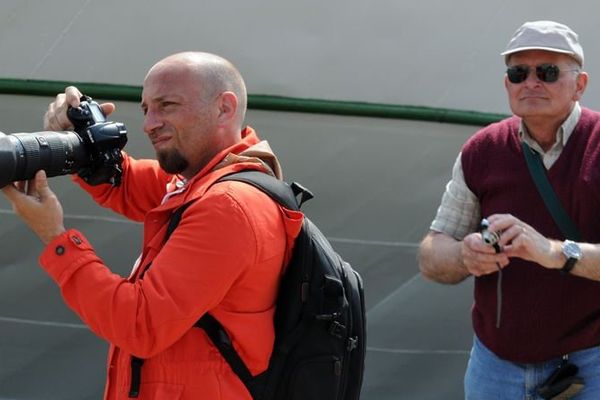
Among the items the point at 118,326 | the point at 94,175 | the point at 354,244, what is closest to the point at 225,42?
the point at 354,244

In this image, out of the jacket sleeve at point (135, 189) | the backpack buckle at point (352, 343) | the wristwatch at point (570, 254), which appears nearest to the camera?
the backpack buckle at point (352, 343)

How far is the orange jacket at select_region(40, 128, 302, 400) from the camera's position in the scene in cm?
217

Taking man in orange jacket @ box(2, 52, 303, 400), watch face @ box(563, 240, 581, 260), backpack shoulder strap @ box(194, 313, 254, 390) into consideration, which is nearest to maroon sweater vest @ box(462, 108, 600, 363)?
watch face @ box(563, 240, 581, 260)

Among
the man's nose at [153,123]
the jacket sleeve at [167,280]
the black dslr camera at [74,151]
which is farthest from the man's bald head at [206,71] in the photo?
the jacket sleeve at [167,280]

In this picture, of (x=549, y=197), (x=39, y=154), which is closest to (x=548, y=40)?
(x=549, y=197)

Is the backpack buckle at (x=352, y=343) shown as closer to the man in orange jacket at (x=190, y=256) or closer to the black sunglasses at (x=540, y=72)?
the man in orange jacket at (x=190, y=256)

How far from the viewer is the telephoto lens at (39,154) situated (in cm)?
226

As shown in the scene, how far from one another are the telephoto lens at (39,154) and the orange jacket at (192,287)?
0.18m

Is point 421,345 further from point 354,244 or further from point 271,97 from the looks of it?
point 271,97

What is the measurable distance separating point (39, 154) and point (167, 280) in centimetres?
44

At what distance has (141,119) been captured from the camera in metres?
3.70

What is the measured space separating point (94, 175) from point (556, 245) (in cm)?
116

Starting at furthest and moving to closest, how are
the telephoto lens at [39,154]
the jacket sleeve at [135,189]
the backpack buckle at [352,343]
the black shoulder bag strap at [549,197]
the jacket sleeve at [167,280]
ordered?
the jacket sleeve at [135,189] < the black shoulder bag strap at [549,197] < the backpack buckle at [352,343] < the telephoto lens at [39,154] < the jacket sleeve at [167,280]

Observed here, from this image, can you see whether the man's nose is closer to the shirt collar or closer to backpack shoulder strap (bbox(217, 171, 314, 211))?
backpack shoulder strap (bbox(217, 171, 314, 211))
